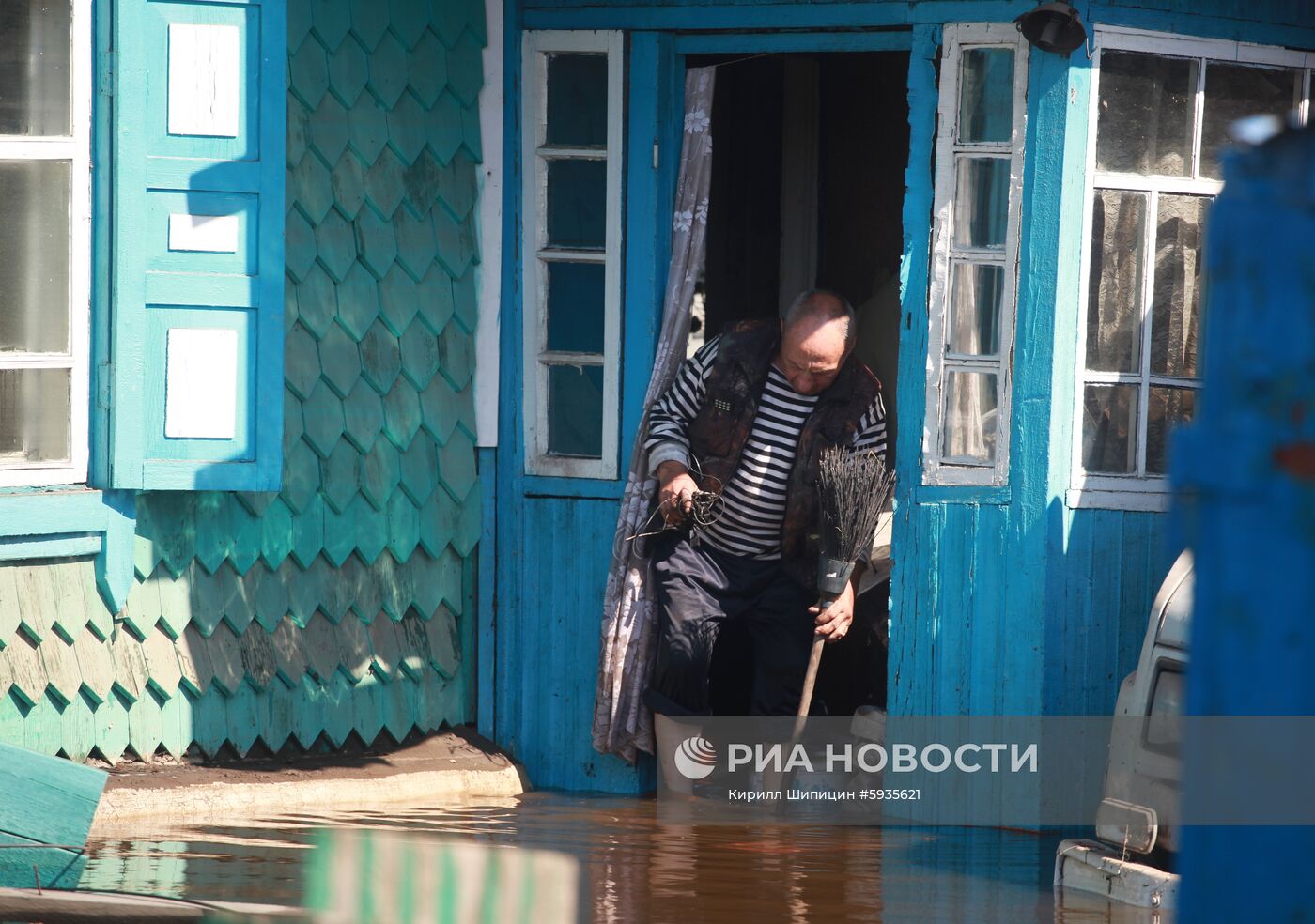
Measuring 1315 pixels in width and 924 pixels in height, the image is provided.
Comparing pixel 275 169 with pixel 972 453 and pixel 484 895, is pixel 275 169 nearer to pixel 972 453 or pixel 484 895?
pixel 972 453

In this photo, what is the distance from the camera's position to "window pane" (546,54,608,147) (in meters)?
6.59

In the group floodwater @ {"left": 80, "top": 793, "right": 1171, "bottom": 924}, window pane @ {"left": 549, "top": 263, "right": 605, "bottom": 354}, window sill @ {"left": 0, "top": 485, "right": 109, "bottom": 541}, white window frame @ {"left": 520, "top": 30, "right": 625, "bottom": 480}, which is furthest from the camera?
window pane @ {"left": 549, "top": 263, "right": 605, "bottom": 354}

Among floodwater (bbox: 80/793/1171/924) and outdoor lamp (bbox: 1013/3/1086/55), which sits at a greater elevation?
outdoor lamp (bbox: 1013/3/1086/55)

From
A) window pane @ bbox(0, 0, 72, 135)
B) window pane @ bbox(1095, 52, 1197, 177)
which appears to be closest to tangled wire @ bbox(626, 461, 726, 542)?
window pane @ bbox(1095, 52, 1197, 177)

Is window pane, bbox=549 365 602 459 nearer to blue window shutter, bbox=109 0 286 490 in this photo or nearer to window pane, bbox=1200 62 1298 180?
blue window shutter, bbox=109 0 286 490

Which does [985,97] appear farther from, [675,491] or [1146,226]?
[675,491]

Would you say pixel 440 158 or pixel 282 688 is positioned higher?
pixel 440 158

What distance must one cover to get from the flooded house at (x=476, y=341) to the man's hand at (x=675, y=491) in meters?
0.34

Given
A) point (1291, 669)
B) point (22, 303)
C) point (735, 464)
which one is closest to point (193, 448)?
point (22, 303)

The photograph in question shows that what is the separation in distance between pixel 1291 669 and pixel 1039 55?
4.58 metres

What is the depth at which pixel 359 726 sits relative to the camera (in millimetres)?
6527

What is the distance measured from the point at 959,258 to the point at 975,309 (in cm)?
19

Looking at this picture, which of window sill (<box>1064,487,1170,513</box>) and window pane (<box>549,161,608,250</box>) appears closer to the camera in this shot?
window sill (<box>1064,487,1170,513</box>)

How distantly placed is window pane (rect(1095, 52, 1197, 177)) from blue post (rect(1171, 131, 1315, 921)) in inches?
178
